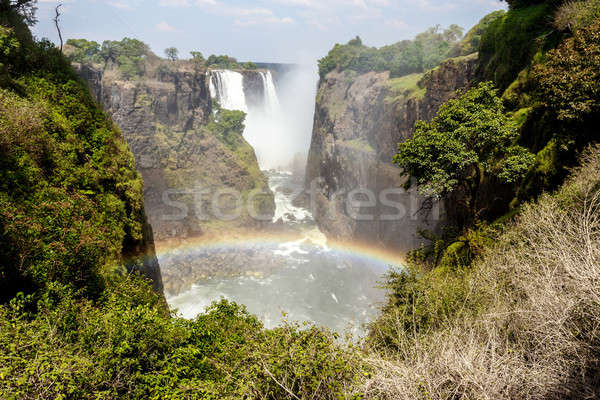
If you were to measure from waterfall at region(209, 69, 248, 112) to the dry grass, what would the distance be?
267 feet

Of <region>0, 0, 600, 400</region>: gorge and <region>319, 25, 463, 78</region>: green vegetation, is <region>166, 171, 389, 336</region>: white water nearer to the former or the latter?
<region>0, 0, 600, 400</region>: gorge

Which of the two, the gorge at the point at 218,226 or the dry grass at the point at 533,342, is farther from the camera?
the gorge at the point at 218,226

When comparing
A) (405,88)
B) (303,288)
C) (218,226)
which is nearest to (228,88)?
(218,226)

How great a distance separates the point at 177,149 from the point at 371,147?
39.7 m

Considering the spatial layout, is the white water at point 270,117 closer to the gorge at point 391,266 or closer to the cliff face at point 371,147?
the cliff face at point 371,147

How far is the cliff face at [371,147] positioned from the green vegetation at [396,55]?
279 cm

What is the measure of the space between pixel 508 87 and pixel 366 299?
3246 cm

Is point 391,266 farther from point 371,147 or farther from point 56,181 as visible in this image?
point 371,147

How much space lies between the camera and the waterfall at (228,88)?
8069 centimetres

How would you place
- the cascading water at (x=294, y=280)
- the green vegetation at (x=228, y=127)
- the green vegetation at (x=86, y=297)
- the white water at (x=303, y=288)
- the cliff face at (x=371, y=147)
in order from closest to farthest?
1. the green vegetation at (x=86, y=297)
2. the cliff face at (x=371, y=147)
3. the white water at (x=303, y=288)
4. the cascading water at (x=294, y=280)
5. the green vegetation at (x=228, y=127)

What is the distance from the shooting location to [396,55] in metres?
65.7

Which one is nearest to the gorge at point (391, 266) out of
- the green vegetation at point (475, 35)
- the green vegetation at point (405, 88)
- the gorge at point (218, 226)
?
the green vegetation at point (405, 88)

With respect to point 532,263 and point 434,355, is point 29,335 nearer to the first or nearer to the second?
point 434,355

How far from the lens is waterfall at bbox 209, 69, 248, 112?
80.7 m
